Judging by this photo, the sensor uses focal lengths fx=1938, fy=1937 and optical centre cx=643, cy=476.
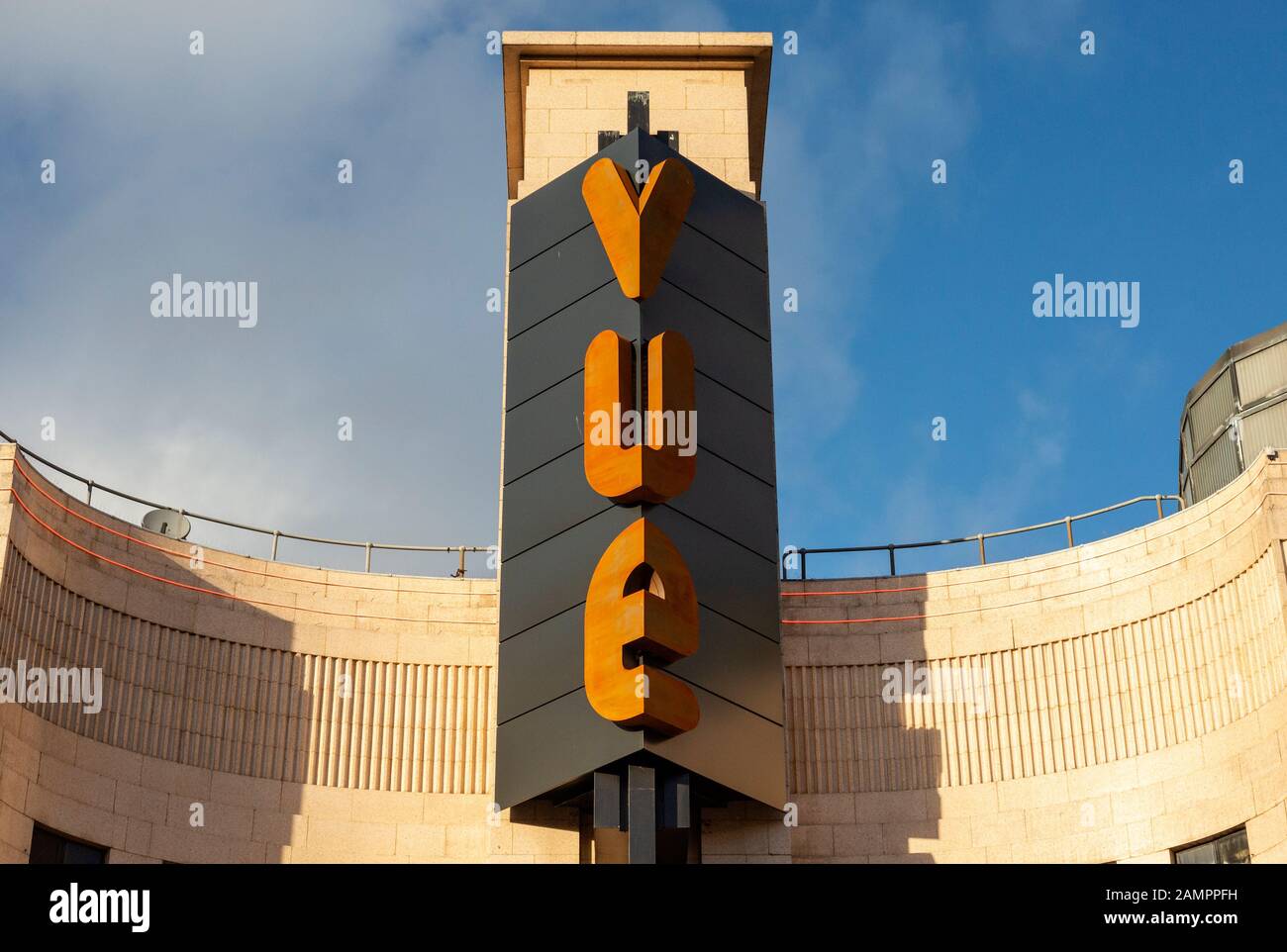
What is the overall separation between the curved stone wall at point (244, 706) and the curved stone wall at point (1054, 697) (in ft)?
26.7

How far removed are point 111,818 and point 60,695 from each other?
3.09 meters

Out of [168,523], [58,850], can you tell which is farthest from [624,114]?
[58,850]

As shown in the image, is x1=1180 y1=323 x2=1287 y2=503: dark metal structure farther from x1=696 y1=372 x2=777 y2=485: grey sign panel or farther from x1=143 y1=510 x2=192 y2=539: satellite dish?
x1=143 y1=510 x2=192 y2=539: satellite dish

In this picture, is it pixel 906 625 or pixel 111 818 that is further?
pixel 906 625

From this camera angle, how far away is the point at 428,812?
158 ft

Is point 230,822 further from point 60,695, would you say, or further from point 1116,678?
point 1116,678

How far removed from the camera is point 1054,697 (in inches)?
1918

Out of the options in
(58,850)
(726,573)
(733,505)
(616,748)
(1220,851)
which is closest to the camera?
(616,748)

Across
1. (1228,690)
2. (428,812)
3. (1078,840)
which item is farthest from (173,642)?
(1228,690)

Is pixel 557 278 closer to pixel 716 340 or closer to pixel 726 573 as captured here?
pixel 716 340

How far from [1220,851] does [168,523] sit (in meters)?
27.0

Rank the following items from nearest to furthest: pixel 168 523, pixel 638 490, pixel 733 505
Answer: pixel 638 490, pixel 733 505, pixel 168 523
